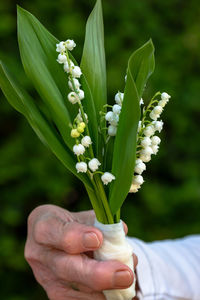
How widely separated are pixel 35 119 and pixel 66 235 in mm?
217

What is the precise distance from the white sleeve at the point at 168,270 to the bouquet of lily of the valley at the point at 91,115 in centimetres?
28

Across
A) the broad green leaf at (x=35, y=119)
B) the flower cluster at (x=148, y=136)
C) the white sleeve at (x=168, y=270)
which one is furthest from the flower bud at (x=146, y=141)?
the white sleeve at (x=168, y=270)

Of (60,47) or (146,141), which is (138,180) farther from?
(60,47)

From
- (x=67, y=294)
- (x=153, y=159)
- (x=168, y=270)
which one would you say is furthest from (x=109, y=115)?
(x=153, y=159)

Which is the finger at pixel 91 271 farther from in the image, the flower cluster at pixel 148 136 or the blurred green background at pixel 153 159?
the blurred green background at pixel 153 159

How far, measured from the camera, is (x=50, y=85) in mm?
640

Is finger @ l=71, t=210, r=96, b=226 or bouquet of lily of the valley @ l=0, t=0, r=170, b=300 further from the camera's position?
finger @ l=71, t=210, r=96, b=226

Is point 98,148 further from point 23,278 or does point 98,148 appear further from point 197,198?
point 23,278

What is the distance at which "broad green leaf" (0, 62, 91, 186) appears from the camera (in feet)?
2.06

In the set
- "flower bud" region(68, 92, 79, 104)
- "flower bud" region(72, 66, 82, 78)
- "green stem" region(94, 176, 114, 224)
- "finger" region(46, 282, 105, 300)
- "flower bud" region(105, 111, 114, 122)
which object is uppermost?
"flower bud" region(72, 66, 82, 78)

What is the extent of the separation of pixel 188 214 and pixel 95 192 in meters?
1.04

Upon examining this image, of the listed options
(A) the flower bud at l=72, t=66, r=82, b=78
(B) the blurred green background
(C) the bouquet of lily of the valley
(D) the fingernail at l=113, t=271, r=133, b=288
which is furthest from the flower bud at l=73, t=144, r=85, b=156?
(B) the blurred green background

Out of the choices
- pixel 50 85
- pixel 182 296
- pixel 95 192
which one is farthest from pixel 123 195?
pixel 182 296

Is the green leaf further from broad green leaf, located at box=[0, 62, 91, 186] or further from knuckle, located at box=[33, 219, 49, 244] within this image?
knuckle, located at box=[33, 219, 49, 244]
